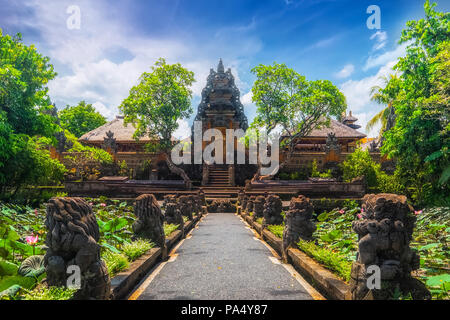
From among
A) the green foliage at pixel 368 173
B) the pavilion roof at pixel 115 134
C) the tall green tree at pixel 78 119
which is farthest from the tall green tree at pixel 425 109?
the tall green tree at pixel 78 119

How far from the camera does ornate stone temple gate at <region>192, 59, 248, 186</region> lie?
1042 inches

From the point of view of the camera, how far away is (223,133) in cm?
2655

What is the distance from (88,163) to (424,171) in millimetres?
23011

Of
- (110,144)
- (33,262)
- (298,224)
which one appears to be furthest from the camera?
(110,144)

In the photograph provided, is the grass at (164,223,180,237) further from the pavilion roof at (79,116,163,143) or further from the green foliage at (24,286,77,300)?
the pavilion roof at (79,116,163,143)

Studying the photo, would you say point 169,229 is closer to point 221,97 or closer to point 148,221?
point 148,221

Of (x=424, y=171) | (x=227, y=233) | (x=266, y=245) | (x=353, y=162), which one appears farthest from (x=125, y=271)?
(x=353, y=162)

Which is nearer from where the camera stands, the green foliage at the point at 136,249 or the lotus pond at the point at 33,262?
the lotus pond at the point at 33,262

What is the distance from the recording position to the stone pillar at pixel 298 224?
4.79 metres

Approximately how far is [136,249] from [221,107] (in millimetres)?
23196

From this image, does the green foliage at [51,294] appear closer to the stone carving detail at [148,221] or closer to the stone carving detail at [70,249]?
the stone carving detail at [70,249]

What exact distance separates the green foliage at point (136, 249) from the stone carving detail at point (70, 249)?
5.08ft

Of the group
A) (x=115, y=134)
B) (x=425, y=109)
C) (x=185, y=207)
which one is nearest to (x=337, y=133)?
(x=425, y=109)
